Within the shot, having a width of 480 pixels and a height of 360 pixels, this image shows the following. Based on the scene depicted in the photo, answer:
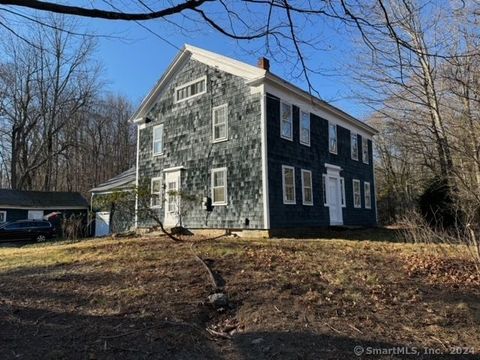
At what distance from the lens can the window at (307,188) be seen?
56.0ft

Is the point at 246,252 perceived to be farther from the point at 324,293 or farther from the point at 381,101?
the point at 381,101

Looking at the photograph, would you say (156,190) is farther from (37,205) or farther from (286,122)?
(37,205)

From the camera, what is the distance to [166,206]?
18.7 meters

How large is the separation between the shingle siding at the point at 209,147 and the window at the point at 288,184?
134 centimetres

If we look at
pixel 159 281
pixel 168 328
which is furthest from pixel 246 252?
pixel 168 328

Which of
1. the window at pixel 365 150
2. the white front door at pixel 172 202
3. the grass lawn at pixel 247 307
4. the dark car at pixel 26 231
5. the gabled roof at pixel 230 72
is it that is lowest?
the grass lawn at pixel 247 307

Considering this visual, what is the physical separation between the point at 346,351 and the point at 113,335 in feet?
9.16

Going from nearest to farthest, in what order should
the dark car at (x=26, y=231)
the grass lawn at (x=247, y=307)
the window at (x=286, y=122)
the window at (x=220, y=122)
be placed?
the grass lawn at (x=247, y=307) < the window at (x=286, y=122) < the window at (x=220, y=122) < the dark car at (x=26, y=231)

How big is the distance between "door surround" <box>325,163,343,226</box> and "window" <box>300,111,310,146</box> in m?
1.94

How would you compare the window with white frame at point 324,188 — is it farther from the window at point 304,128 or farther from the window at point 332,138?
the window at point 304,128

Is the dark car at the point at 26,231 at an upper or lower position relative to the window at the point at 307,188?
lower

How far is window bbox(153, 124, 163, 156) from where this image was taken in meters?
19.8

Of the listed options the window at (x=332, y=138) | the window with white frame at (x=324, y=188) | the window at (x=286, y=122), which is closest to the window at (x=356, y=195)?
the window at (x=332, y=138)

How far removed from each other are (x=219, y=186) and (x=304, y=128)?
15.4 ft
